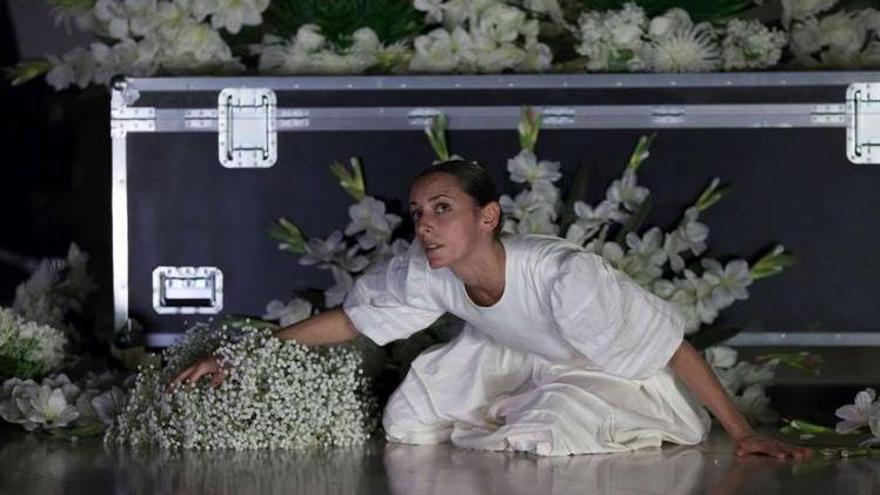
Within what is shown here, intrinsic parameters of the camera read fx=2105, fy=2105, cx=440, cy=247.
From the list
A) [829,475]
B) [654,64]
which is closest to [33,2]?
[654,64]

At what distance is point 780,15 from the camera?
723cm

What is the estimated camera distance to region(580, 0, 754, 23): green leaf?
6699 millimetres

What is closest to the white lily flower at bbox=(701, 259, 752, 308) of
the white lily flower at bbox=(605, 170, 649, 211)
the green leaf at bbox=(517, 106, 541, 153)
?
the white lily flower at bbox=(605, 170, 649, 211)

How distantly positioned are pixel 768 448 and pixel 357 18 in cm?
207

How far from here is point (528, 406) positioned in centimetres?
579

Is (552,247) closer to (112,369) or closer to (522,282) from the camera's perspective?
(522,282)

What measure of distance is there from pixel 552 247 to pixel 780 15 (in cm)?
194

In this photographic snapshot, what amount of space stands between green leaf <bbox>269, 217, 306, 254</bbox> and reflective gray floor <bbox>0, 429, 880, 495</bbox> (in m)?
0.91

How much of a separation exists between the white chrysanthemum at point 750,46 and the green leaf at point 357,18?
1.00m

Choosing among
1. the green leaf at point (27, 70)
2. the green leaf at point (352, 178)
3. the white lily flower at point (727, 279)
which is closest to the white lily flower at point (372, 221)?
the green leaf at point (352, 178)

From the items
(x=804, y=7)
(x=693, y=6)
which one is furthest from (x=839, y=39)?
(x=693, y=6)

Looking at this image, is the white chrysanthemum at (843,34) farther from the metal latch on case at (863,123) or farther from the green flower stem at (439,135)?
the green flower stem at (439,135)

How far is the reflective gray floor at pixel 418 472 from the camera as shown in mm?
5016

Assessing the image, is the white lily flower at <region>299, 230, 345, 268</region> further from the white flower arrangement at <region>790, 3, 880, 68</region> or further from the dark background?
the white flower arrangement at <region>790, 3, 880, 68</region>
